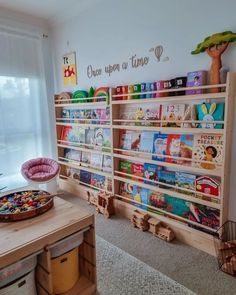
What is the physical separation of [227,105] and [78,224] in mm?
1324

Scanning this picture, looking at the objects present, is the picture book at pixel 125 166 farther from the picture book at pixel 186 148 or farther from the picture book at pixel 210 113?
the picture book at pixel 210 113

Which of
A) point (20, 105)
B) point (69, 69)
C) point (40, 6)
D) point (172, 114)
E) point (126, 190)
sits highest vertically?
point (40, 6)

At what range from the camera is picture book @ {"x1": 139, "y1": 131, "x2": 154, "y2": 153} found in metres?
2.23

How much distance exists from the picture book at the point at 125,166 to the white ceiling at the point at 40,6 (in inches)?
82.3

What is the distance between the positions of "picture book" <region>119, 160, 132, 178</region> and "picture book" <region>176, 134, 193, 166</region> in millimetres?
638

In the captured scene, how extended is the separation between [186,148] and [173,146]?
13cm

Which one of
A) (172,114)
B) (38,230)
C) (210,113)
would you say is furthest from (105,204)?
(210,113)

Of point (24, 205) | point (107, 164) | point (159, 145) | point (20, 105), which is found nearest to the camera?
point (24, 205)

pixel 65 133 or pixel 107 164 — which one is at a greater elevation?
pixel 65 133

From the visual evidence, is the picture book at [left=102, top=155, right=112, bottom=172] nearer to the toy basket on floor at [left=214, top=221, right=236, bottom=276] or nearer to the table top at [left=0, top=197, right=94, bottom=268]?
the table top at [left=0, top=197, right=94, bottom=268]

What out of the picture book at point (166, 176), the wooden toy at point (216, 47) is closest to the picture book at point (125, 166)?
the picture book at point (166, 176)

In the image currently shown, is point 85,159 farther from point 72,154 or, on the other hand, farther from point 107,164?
point 107,164

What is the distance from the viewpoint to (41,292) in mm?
1320

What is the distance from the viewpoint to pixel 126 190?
255cm
